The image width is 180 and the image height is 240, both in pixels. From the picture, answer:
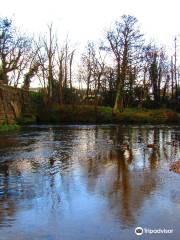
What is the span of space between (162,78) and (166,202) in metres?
65.2

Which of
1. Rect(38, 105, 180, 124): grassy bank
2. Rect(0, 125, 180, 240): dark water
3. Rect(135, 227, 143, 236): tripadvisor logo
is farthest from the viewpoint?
Rect(38, 105, 180, 124): grassy bank

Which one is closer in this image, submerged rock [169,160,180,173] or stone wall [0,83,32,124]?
Answer: submerged rock [169,160,180,173]

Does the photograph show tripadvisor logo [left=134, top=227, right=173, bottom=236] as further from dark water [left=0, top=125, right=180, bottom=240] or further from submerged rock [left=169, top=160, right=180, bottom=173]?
submerged rock [left=169, top=160, right=180, bottom=173]

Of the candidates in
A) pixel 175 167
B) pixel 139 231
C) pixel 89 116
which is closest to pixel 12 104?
pixel 89 116

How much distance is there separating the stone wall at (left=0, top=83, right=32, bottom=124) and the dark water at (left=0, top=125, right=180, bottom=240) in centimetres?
2807

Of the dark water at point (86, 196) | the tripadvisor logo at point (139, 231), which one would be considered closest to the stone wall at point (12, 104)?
the dark water at point (86, 196)

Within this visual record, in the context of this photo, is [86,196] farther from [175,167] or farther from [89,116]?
[89,116]

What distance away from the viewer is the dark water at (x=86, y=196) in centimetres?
863

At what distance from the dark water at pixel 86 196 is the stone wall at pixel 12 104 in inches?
1105

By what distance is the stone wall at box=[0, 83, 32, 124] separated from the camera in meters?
48.2

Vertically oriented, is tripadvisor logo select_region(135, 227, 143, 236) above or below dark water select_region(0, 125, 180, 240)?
below

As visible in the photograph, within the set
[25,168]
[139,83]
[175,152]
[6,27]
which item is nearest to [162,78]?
[139,83]

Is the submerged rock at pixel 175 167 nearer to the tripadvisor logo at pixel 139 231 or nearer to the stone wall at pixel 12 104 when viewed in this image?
the tripadvisor logo at pixel 139 231

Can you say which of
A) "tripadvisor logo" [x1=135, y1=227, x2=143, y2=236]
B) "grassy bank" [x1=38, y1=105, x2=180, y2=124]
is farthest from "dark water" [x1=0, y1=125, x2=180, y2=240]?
"grassy bank" [x1=38, y1=105, x2=180, y2=124]
